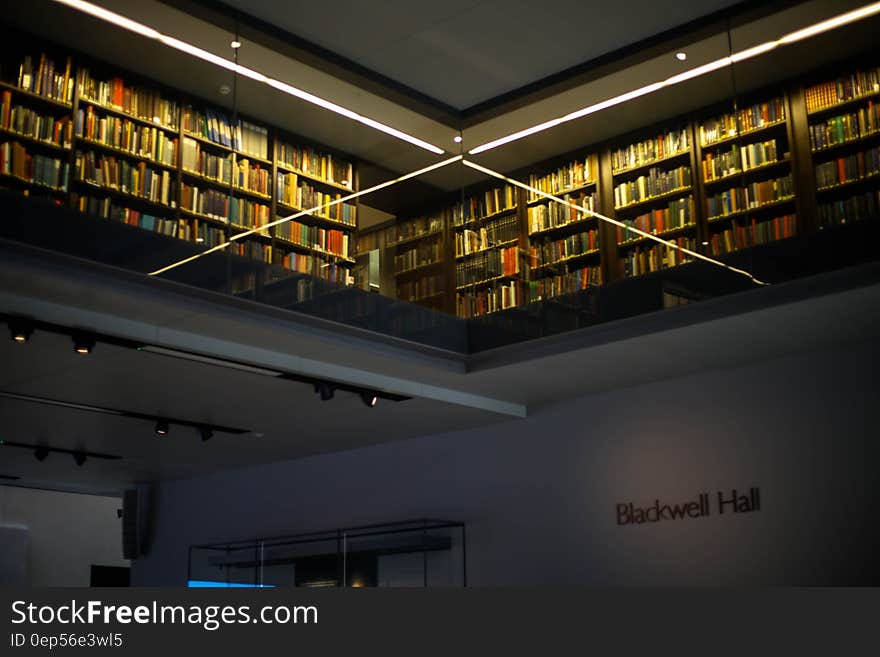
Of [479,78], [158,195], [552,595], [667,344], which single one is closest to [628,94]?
[479,78]

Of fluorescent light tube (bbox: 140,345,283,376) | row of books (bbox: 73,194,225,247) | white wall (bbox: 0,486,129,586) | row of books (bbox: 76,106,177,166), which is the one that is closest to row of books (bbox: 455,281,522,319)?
fluorescent light tube (bbox: 140,345,283,376)

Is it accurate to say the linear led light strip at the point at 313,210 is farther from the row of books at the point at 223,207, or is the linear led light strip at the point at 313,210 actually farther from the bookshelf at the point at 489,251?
the bookshelf at the point at 489,251

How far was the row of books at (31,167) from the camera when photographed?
457cm

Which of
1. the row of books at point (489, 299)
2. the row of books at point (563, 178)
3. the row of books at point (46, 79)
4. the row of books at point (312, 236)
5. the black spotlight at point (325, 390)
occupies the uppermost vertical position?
the row of books at point (46, 79)

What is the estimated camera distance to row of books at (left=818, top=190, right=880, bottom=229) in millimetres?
4902

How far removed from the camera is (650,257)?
575cm

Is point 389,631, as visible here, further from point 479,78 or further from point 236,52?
point 479,78

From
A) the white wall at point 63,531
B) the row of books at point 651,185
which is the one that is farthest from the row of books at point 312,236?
the white wall at point 63,531

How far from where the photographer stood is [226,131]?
662cm

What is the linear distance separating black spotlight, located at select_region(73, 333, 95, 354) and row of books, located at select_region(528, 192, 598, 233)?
264cm

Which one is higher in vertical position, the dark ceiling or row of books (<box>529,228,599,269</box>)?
the dark ceiling

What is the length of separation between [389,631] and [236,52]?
5.63 meters

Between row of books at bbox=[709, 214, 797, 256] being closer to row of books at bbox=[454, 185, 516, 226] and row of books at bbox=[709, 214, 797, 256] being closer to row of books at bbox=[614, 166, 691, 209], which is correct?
row of books at bbox=[614, 166, 691, 209]

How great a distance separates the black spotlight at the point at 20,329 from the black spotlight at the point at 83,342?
0.25 metres
